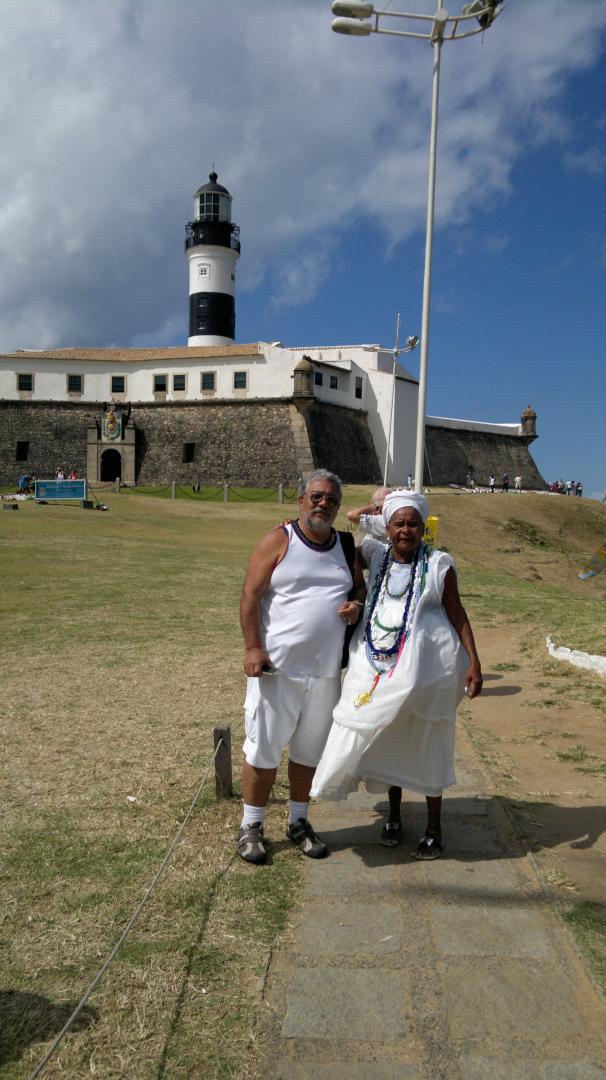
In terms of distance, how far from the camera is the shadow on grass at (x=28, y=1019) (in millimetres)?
2131

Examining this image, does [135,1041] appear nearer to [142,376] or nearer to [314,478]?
[314,478]

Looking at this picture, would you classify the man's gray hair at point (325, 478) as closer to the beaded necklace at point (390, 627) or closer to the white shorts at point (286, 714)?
the beaded necklace at point (390, 627)

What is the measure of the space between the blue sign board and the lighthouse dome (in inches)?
801

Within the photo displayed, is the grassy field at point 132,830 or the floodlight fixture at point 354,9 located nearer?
the grassy field at point 132,830

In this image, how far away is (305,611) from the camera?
3242 mm

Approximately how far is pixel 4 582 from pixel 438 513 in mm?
12589

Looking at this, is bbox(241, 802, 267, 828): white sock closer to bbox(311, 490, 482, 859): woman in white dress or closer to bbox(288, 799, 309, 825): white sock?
bbox(288, 799, 309, 825): white sock

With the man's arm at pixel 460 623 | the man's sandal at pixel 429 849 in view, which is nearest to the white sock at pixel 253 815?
the man's sandal at pixel 429 849

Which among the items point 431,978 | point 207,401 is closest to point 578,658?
point 431,978

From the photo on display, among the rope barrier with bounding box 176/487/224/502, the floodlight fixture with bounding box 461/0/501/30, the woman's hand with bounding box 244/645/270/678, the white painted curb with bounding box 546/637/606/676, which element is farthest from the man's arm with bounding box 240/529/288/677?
the rope barrier with bounding box 176/487/224/502

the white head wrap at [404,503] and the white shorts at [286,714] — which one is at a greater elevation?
the white head wrap at [404,503]

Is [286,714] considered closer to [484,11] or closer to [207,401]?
[484,11]

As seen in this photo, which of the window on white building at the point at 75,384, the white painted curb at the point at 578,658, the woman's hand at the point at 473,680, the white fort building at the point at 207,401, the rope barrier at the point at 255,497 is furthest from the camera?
the window on white building at the point at 75,384

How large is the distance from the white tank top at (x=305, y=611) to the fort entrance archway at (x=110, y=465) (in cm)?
3531
